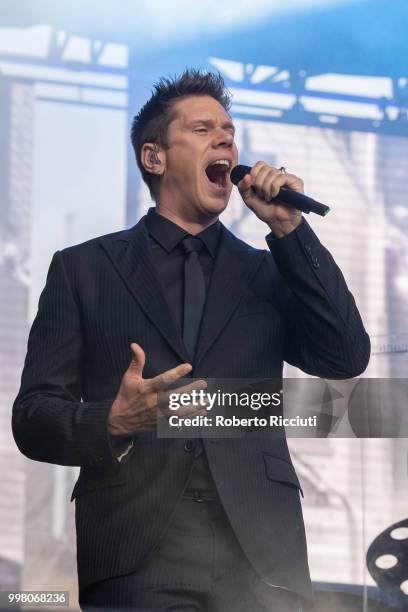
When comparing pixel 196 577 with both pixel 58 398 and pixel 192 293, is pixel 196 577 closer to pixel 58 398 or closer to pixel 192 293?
pixel 58 398

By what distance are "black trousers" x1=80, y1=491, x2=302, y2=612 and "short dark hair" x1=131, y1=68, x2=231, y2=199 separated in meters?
0.64

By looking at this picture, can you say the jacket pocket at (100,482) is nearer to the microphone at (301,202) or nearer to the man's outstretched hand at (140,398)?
the man's outstretched hand at (140,398)

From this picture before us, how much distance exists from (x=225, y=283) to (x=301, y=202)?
21 cm

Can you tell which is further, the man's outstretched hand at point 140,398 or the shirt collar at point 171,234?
the shirt collar at point 171,234

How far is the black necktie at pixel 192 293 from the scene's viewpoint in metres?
1.42

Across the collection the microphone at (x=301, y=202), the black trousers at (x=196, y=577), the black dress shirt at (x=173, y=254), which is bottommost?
the black trousers at (x=196, y=577)

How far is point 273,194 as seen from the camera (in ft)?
4.51

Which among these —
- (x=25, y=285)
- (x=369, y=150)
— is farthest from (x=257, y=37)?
(x=25, y=285)

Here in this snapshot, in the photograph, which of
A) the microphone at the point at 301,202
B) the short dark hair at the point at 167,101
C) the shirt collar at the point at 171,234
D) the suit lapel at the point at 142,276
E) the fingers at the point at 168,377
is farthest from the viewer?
the short dark hair at the point at 167,101

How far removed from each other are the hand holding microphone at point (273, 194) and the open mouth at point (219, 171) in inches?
7.2

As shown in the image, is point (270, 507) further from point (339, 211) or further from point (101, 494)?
point (339, 211)

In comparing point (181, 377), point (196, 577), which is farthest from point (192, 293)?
point (196, 577)

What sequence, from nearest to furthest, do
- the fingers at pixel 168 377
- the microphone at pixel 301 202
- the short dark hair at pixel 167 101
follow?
the fingers at pixel 168 377, the microphone at pixel 301 202, the short dark hair at pixel 167 101

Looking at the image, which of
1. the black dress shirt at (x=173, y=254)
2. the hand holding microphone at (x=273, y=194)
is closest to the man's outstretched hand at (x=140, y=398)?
the black dress shirt at (x=173, y=254)
